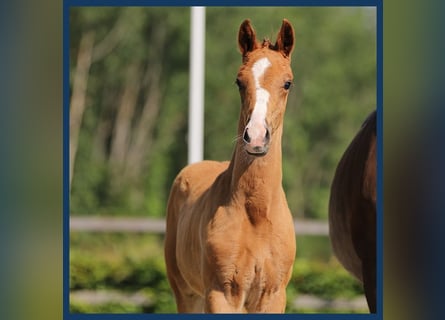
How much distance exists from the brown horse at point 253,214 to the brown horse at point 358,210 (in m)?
0.47

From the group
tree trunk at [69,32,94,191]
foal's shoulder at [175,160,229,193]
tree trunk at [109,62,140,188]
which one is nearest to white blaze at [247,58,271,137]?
foal's shoulder at [175,160,229,193]

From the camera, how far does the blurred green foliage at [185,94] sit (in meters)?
Result: 11.7

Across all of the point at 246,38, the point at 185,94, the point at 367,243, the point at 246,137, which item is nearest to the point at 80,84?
the point at 185,94

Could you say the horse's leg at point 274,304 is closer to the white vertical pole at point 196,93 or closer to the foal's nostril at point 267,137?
the foal's nostril at point 267,137

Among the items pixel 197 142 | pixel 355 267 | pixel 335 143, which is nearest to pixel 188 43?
pixel 335 143

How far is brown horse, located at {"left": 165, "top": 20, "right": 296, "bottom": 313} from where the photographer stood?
434cm

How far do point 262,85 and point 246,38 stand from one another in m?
0.34

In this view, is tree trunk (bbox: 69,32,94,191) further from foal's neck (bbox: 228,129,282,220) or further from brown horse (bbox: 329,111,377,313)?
foal's neck (bbox: 228,129,282,220)

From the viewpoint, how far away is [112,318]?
4230 mm

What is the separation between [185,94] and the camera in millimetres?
12891
